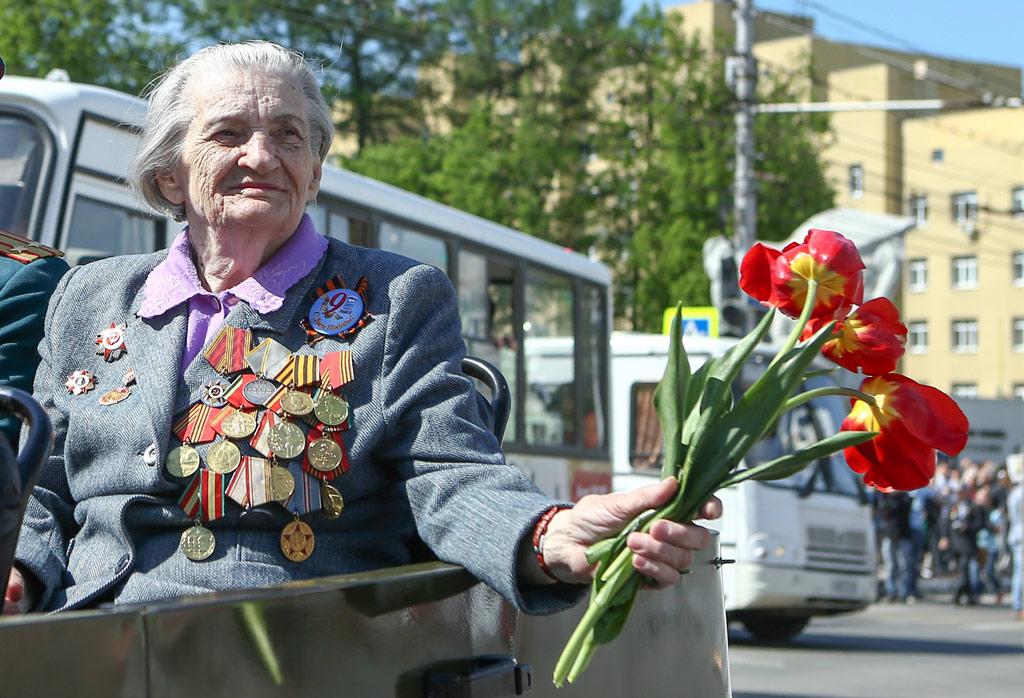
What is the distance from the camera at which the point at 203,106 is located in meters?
3.08

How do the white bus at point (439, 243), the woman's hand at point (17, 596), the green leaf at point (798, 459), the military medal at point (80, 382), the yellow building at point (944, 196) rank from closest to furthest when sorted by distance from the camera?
the green leaf at point (798, 459) → the woman's hand at point (17, 596) → the military medal at point (80, 382) → the white bus at point (439, 243) → the yellow building at point (944, 196)

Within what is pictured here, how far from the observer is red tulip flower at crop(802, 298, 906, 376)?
2.32 meters

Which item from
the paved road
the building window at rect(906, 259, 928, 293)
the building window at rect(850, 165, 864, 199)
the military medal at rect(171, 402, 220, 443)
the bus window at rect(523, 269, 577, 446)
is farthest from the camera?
the building window at rect(906, 259, 928, 293)

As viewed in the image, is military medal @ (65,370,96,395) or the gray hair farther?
the gray hair

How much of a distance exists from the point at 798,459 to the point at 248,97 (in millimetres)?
1430

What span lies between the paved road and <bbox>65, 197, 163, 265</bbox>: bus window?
15.0 feet

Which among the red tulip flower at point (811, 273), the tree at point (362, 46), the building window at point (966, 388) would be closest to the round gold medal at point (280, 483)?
the red tulip flower at point (811, 273)

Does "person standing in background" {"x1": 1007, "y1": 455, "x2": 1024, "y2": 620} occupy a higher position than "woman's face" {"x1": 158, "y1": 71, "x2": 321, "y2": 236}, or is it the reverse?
"woman's face" {"x1": 158, "y1": 71, "x2": 321, "y2": 236}

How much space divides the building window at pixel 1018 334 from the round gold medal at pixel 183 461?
2615 inches

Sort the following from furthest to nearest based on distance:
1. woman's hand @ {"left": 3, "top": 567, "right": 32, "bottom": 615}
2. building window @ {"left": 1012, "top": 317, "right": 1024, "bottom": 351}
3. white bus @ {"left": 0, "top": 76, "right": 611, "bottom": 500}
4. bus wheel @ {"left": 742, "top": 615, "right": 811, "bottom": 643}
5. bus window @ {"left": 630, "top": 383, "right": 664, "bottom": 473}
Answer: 1. building window @ {"left": 1012, "top": 317, "right": 1024, "bottom": 351}
2. bus window @ {"left": 630, "top": 383, "right": 664, "bottom": 473}
3. bus wheel @ {"left": 742, "top": 615, "right": 811, "bottom": 643}
4. white bus @ {"left": 0, "top": 76, "right": 611, "bottom": 500}
5. woman's hand @ {"left": 3, "top": 567, "right": 32, "bottom": 615}

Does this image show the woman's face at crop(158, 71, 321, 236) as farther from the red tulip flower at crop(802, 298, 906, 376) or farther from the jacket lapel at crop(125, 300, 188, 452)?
the red tulip flower at crop(802, 298, 906, 376)

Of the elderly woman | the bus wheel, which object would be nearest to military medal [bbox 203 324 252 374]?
the elderly woman

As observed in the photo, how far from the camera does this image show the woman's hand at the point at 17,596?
8.86 feet

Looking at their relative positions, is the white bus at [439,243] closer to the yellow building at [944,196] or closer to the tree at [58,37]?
the tree at [58,37]
